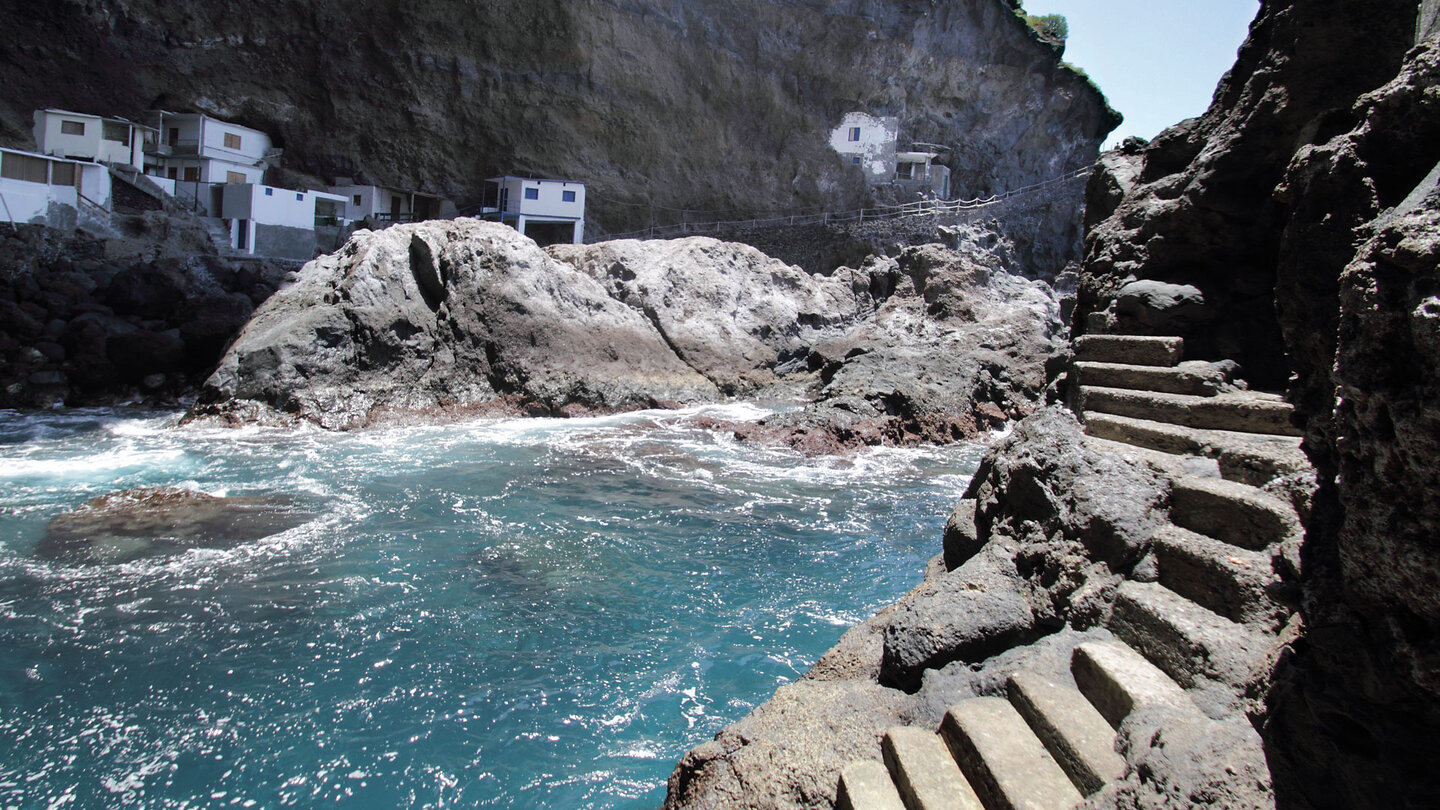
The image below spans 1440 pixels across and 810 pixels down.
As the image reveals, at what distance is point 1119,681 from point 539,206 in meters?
36.5

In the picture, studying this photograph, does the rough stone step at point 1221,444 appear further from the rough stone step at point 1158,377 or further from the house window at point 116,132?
the house window at point 116,132

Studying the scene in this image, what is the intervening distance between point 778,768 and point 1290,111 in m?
7.11

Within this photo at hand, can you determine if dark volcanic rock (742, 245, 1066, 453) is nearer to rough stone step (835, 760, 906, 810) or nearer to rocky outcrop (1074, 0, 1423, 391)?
rocky outcrop (1074, 0, 1423, 391)

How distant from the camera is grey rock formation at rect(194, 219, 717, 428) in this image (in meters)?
16.7

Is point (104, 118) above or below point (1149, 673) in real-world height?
above

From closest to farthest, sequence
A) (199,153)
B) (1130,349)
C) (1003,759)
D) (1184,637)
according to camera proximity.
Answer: (1003,759) < (1184,637) < (1130,349) < (199,153)

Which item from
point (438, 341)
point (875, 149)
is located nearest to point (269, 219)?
point (438, 341)

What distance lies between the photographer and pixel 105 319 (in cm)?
1892

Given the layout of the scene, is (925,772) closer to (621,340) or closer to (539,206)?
(621,340)

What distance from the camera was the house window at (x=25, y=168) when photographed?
2548cm

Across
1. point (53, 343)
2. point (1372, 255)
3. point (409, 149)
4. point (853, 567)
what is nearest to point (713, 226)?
point (409, 149)

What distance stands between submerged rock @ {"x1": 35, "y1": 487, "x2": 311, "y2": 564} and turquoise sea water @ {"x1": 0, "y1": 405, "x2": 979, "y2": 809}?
305mm

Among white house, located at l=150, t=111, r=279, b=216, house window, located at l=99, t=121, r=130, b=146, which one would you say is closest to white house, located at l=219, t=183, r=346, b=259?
white house, located at l=150, t=111, r=279, b=216

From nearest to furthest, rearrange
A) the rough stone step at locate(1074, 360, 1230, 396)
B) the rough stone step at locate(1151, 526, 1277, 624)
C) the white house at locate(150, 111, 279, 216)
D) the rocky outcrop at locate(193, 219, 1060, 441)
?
the rough stone step at locate(1151, 526, 1277, 624)
the rough stone step at locate(1074, 360, 1230, 396)
the rocky outcrop at locate(193, 219, 1060, 441)
the white house at locate(150, 111, 279, 216)
